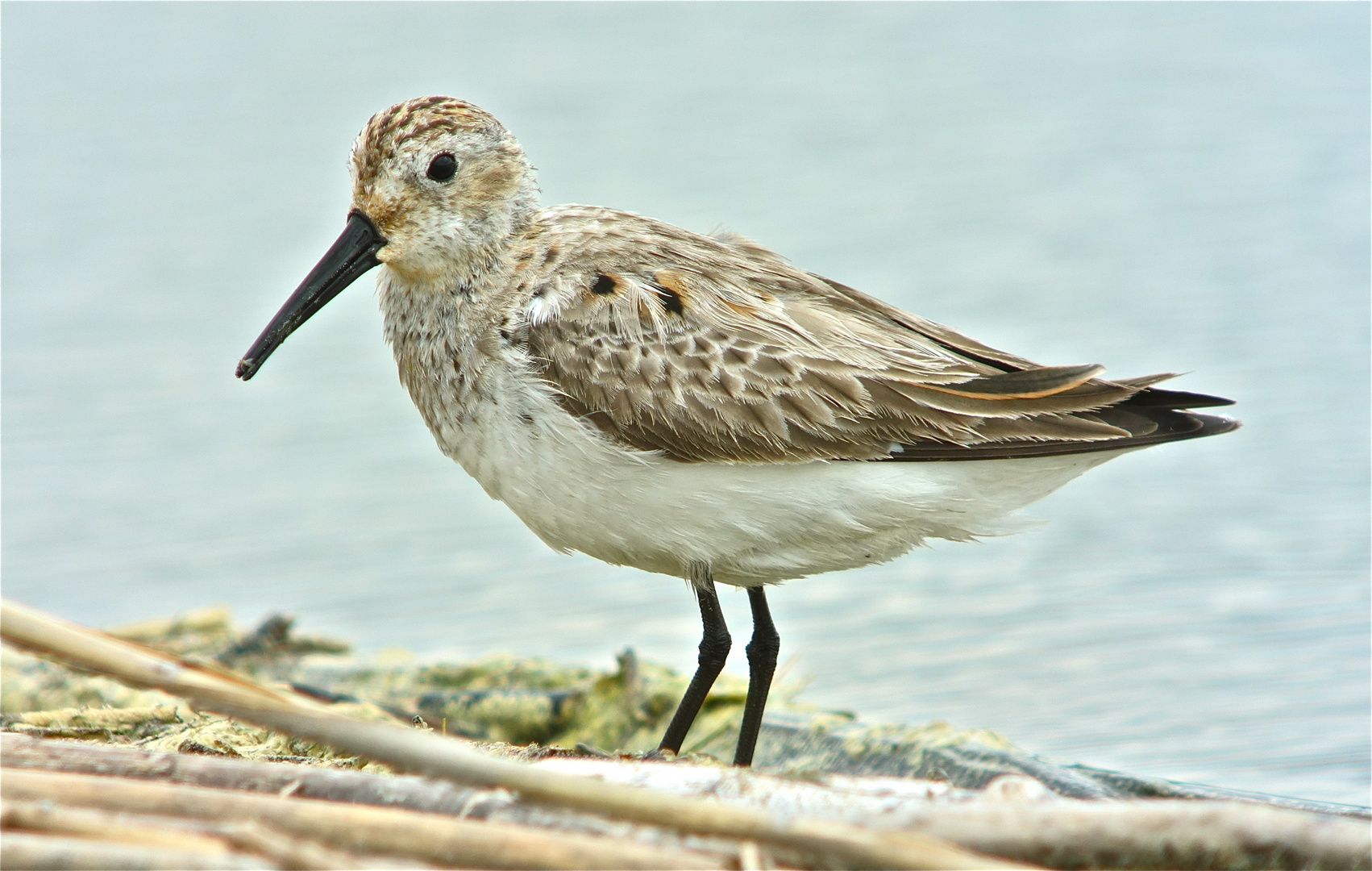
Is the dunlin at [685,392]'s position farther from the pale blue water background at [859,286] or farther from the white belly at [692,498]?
the pale blue water background at [859,286]

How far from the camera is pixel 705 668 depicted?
561 centimetres

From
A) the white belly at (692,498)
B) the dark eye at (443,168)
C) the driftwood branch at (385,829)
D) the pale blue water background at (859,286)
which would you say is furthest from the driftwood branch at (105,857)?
the pale blue water background at (859,286)

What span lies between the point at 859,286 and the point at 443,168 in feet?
18.5

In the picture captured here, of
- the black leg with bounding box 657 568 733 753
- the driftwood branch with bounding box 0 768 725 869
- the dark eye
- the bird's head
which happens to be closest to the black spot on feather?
the bird's head

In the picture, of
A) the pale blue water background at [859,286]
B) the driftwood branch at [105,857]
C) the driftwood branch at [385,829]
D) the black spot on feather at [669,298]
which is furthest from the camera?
the pale blue water background at [859,286]

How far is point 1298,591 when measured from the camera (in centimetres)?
755

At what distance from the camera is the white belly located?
5.09 metres

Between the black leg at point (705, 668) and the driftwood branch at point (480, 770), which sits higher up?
the black leg at point (705, 668)

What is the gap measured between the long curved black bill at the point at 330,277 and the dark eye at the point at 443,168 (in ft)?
0.97

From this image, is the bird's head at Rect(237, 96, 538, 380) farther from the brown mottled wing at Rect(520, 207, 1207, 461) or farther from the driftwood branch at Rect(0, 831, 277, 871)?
the driftwood branch at Rect(0, 831, 277, 871)

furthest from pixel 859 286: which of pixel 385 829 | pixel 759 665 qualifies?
pixel 385 829

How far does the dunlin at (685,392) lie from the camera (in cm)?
512

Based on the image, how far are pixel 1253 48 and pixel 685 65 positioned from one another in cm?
587

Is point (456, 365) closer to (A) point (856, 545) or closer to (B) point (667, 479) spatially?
(B) point (667, 479)
